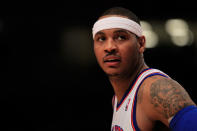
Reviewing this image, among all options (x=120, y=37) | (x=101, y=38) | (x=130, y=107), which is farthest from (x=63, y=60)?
(x=130, y=107)

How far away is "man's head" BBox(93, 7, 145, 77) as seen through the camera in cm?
161

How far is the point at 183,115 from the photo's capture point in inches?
44.8

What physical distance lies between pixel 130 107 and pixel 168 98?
0.36 meters

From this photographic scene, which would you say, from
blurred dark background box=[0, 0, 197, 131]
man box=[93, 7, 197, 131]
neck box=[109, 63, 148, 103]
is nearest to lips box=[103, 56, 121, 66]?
man box=[93, 7, 197, 131]

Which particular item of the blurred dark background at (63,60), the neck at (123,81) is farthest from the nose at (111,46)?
the blurred dark background at (63,60)

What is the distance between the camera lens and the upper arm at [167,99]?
117 cm

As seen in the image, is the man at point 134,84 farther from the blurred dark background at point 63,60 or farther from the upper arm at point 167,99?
the blurred dark background at point 63,60

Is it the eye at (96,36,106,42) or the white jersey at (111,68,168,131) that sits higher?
the eye at (96,36,106,42)

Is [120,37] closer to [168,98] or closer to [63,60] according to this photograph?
[168,98]

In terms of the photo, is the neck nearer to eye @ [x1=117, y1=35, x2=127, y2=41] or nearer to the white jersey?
the white jersey

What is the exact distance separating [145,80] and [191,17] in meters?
7.17

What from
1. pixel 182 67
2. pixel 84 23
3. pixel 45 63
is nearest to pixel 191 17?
pixel 182 67

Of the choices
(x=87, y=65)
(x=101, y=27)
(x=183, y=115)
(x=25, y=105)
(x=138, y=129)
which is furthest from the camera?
(x=87, y=65)

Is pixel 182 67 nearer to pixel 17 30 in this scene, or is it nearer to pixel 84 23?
pixel 84 23
